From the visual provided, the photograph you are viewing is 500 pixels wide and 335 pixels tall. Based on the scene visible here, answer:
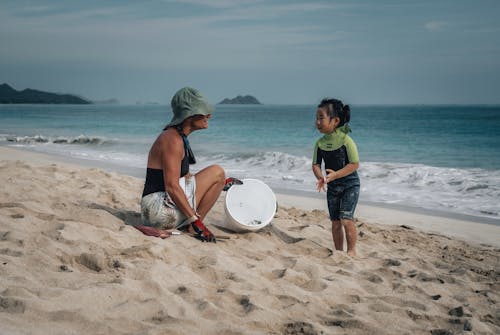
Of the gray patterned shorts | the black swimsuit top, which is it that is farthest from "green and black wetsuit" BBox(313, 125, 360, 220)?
the gray patterned shorts

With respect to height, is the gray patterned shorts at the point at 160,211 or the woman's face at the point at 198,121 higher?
the woman's face at the point at 198,121

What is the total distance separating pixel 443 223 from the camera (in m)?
6.64

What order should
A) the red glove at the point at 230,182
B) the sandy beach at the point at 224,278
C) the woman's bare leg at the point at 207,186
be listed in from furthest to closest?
the red glove at the point at 230,182 < the woman's bare leg at the point at 207,186 < the sandy beach at the point at 224,278

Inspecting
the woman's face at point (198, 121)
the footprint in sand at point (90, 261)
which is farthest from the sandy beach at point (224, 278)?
the woman's face at point (198, 121)

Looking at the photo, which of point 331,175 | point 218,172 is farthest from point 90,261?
point 331,175

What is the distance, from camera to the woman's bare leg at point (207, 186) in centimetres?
491

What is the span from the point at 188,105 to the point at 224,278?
1.52 meters

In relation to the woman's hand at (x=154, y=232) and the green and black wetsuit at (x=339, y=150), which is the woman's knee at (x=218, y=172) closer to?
the woman's hand at (x=154, y=232)

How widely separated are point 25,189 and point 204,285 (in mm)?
3189

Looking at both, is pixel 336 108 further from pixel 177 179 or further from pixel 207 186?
pixel 177 179

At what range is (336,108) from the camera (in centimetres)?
477

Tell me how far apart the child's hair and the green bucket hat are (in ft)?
3.42

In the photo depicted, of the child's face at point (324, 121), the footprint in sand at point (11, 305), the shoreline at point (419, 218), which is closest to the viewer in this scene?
the footprint in sand at point (11, 305)

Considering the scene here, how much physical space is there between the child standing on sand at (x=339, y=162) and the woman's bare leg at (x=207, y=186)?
0.90m
